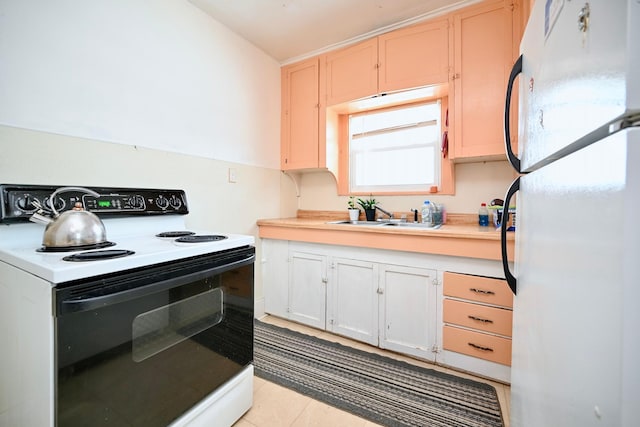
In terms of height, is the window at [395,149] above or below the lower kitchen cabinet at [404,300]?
above

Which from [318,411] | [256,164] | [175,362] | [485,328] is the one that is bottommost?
[318,411]

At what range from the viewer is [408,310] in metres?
1.81

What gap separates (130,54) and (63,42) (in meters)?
0.32

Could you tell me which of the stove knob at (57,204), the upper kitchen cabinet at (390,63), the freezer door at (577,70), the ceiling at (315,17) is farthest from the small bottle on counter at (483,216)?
the stove knob at (57,204)

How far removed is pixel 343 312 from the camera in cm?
207

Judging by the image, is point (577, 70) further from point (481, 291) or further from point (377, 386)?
point (377, 386)

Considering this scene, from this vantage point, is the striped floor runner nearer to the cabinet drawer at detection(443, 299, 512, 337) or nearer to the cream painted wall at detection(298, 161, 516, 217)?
the cabinet drawer at detection(443, 299, 512, 337)

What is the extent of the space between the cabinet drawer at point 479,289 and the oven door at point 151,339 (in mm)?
1238

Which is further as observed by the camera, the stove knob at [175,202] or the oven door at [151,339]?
the stove knob at [175,202]

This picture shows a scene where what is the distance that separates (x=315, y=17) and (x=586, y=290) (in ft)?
7.92

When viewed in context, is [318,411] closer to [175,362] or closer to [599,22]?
[175,362]

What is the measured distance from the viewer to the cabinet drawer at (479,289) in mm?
1525

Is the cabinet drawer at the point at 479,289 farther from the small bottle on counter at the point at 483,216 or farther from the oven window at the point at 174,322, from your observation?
the oven window at the point at 174,322

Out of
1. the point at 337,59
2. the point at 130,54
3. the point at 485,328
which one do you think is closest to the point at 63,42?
the point at 130,54
